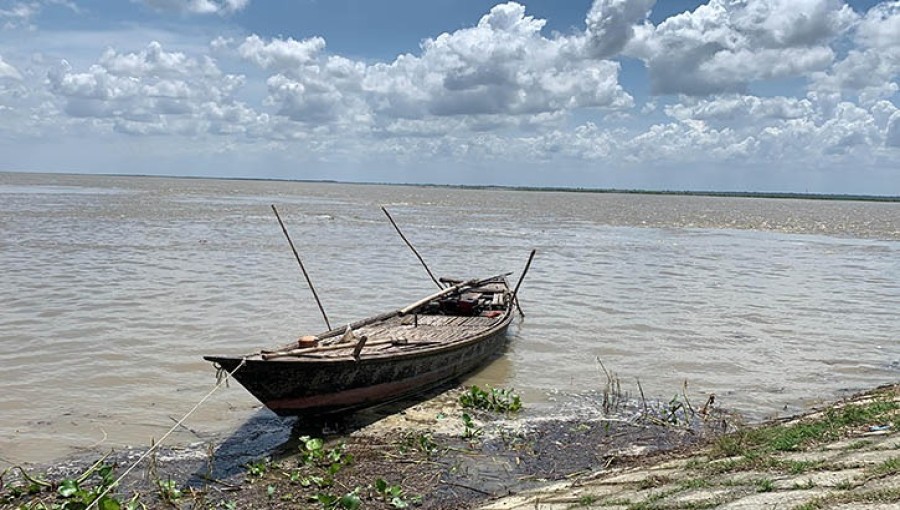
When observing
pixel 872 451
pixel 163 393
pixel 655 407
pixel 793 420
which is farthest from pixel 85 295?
pixel 872 451

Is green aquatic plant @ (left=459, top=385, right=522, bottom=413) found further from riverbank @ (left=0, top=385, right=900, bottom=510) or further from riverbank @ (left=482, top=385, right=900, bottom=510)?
riverbank @ (left=482, top=385, right=900, bottom=510)

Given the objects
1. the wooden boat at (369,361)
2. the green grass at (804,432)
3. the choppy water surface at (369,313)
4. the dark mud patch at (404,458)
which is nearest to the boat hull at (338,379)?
the wooden boat at (369,361)

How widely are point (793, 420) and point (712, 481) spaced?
3.45 meters

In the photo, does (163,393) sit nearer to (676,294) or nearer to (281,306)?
(281,306)

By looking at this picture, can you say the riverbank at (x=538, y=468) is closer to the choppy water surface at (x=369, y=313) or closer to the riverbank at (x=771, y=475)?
the riverbank at (x=771, y=475)

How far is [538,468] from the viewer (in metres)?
7.68

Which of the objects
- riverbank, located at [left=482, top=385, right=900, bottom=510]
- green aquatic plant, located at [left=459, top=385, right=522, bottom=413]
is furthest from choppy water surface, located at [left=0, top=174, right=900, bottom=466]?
riverbank, located at [left=482, top=385, right=900, bottom=510]

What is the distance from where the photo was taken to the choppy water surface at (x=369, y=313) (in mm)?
10023

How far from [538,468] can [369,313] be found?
916 centimetres

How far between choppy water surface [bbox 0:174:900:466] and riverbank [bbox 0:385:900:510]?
120cm

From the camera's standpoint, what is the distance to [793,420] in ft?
28.6

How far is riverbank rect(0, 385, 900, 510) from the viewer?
5590 millimetres

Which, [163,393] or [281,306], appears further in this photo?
[281,306]

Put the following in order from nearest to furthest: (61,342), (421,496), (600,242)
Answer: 1. (421,496)
2. (61,342)
3. (600,242)
